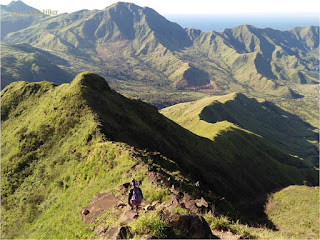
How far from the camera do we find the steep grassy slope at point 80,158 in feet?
119

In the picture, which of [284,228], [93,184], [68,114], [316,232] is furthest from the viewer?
[68,114]

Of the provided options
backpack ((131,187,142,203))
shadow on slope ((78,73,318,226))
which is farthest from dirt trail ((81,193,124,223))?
shadow on slope ((78,73,318,226))

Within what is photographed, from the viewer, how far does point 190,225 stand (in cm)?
1608

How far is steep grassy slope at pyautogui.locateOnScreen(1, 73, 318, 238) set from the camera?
3616cm

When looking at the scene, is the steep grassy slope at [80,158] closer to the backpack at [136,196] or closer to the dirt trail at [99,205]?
the dirt trail at [99,205]

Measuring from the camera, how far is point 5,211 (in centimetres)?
4634

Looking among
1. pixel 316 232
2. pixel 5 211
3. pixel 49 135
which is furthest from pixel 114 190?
pixel 316 232

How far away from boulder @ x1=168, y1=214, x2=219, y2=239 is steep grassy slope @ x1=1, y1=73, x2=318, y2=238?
10.7 m

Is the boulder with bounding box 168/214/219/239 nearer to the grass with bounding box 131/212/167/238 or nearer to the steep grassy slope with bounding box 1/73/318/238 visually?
the grass with bounding box 131/212/167/238

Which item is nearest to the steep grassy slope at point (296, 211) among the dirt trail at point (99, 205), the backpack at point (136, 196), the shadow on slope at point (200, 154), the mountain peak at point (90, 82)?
the shadow on slope at point (200, 154)

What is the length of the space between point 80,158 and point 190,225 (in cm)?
3550

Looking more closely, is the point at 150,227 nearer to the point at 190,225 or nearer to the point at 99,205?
the point at 190,225

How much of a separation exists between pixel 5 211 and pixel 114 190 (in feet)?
101

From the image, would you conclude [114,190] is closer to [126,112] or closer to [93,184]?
[93,184]
